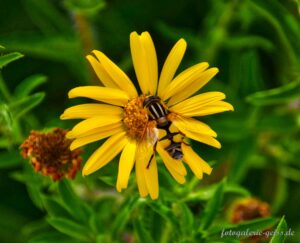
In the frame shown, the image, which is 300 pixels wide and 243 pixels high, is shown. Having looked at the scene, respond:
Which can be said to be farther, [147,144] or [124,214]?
[124,214]

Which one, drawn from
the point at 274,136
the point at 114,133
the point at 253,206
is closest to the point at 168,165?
the point at 114,133

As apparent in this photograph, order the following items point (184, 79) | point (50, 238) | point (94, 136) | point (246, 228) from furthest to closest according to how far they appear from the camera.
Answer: point (50, 238) → point (246, 228) → point (184, 79) → point (94, 136)

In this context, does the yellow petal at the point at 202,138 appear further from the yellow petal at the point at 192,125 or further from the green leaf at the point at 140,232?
the green leaf at the point at 140,232

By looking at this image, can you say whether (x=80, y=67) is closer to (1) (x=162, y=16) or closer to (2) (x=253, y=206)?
(1) (x=162, y=16)

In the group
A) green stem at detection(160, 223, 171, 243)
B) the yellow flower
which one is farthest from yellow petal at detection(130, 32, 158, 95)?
green stem at detection(160, 223, 171, 243)

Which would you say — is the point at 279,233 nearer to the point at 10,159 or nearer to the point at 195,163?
the point at 195,163

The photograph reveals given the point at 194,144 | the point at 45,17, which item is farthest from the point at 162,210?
the point at 45,17
